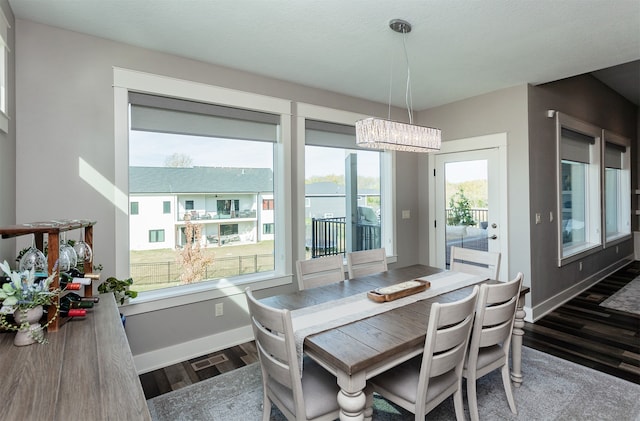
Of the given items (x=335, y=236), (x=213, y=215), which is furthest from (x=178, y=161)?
(x=335, y=236)

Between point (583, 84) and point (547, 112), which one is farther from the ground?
point (583, 84)

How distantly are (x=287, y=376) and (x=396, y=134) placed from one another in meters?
1.54

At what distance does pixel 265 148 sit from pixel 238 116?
0.44m

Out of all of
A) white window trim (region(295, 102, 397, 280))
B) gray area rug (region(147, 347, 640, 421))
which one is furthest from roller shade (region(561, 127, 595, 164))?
gray area rug (region(147, 347, 640, 421))

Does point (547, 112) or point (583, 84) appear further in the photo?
point (583, 84)

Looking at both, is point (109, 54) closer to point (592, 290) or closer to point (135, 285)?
point (135, 285)

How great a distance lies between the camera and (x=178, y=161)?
2.89m

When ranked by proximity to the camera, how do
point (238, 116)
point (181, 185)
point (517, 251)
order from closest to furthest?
point (181, 185), point (238, 116), point (517, 251)

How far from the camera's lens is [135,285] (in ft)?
8.91

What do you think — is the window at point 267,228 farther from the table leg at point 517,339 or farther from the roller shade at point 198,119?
the table leg at point 517,339

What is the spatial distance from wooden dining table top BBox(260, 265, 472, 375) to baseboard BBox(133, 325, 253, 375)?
122 centimetres

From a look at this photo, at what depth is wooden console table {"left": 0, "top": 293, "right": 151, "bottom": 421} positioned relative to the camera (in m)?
0.86

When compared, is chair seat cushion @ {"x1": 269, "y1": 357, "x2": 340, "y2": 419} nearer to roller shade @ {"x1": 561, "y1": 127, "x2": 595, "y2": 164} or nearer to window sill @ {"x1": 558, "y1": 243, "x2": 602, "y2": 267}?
window sill @ {"x1": 558, "y1": 243, "x2": 602, "y2": 267}

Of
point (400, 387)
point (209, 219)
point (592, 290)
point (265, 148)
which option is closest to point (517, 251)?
point (592, 290)
